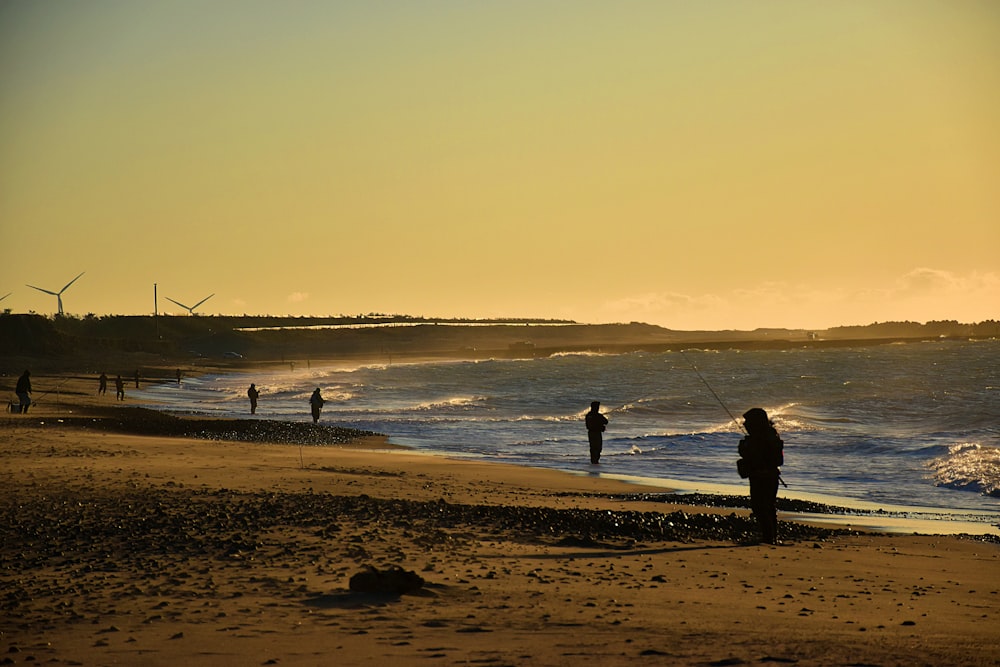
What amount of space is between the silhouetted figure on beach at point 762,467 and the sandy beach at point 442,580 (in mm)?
515

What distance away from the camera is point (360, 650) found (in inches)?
272

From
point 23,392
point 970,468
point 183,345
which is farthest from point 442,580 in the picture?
point 183,345

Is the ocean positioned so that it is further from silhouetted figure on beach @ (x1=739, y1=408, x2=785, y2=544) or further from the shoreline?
silhouetted figure on beach @ (x1=739, y1=408, x2=785, y2=544)

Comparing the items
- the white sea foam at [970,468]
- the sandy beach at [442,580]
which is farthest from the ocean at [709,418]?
the sandy beach at [442,580]

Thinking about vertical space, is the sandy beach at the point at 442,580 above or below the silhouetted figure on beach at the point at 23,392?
below

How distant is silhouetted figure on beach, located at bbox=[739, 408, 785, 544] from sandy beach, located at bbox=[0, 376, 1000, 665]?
515mm

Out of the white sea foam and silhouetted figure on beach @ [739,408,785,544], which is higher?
silhouetted figure on beach @ [739,408,785,544]

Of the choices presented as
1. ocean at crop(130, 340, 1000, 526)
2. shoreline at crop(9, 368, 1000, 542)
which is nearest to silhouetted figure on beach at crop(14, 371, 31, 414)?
shoreline at crop(9, 368, 1000, 542)

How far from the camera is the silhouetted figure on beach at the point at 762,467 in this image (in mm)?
12820

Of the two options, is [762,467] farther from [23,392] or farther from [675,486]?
[23,392]

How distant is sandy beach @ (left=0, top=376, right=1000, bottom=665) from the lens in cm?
706

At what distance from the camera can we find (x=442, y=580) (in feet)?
30.1

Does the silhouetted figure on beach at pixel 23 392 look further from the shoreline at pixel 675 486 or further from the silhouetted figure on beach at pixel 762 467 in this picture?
the silhouetted figure on beach at pixel 762 467

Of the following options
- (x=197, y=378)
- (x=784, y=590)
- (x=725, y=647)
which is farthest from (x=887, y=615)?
(x=197, y=378)
